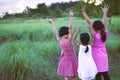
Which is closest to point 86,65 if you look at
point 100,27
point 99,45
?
point 99,45

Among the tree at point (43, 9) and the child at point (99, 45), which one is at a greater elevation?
the tree at point (43, 9)

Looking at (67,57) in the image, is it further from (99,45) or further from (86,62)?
(99,45)

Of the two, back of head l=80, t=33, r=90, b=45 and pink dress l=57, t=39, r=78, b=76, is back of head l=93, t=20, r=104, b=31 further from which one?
pink dress l=57, t=39, r=78, b=76

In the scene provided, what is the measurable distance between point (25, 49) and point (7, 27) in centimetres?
65

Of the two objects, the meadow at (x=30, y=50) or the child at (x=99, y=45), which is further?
the meadow at (x=30, y=50)

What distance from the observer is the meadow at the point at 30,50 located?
297 inches

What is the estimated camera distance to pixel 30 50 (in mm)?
7910

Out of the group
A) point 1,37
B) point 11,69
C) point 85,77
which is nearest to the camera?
point 85,77

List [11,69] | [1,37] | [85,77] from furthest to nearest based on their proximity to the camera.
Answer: [1,37]
[11,69]
[85,77]

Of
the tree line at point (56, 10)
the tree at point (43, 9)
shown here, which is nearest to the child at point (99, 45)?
the tree line at point (56, 10)

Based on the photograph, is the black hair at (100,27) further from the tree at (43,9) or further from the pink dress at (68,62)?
the tree at (43,9)

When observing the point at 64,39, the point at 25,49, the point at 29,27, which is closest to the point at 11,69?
the point at 25,49

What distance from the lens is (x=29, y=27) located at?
8195 millimetres

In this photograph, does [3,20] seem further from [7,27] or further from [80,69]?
[80,69]
